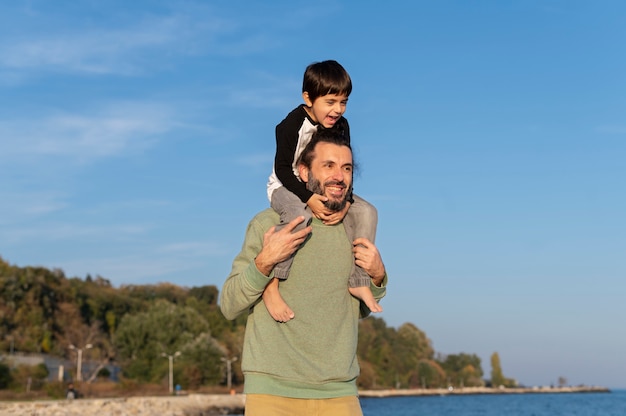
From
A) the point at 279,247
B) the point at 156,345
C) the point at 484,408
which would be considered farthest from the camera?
the point at 484,408

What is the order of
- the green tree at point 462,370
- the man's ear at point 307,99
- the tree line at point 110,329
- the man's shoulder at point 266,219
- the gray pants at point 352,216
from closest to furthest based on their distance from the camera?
the gray pants at point 352,216 < the man's shoulder at point 266,219 < the man's ear at point 307,99 < the tree line at point 110,329 < the green tree at point 462,370

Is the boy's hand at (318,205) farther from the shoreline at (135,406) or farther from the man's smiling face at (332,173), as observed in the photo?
the shoreline at (135,406)

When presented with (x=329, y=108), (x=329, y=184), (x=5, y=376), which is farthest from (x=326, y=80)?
(x=5, y=376)

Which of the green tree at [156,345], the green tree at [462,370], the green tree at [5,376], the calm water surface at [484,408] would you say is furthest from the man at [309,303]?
the green tree at [462,370]

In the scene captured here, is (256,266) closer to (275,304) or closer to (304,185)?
(275,304)

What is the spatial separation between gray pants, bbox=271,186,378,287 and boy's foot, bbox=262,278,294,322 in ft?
0.30

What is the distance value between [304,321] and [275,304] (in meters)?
0.16

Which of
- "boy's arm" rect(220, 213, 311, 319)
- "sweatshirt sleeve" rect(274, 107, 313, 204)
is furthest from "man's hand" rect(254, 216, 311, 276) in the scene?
"sweatshirt sleeve" rect(274, 107, 313, 204)

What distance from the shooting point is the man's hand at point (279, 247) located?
3.55 m

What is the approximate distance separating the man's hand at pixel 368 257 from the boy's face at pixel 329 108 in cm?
67

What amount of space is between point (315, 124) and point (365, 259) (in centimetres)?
79

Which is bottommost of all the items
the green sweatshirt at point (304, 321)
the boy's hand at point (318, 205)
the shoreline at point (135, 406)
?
the shoreline at point (135, 406)

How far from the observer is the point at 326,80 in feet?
13.4

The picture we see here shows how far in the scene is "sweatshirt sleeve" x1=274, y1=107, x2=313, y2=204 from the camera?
155 inches
